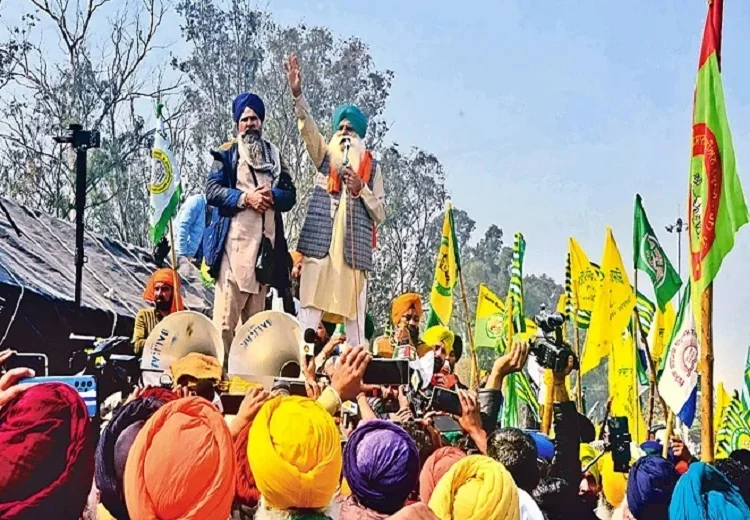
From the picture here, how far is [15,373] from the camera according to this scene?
2725mm

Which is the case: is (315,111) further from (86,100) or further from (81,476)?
(81,476)

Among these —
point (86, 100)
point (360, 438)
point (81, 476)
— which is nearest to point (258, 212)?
point (360, 438)

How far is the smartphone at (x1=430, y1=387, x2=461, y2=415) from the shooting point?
4.11 metres

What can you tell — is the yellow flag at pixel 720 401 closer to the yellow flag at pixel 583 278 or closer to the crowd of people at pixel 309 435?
the yellow flag at pixel 583 278

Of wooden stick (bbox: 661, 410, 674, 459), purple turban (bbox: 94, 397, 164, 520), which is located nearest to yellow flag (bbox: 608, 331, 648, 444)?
wooden stick (bbox: 661, 410, 674, 459)

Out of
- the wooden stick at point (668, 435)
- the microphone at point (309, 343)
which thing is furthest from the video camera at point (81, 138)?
the wooden stick at point (668, 435)

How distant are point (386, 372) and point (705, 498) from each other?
1445mm

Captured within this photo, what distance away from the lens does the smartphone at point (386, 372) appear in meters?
4.21

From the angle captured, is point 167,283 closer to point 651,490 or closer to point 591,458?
point 591,458

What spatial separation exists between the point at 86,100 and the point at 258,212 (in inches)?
640

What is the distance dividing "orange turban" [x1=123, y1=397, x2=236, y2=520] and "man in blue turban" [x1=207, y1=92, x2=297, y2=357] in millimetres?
3356

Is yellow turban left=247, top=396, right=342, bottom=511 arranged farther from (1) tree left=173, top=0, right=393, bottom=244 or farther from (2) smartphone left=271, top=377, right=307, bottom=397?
(1) tree left=173, top=0, right=393, bottom=244

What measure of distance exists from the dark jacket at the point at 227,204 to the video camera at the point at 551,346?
196cm

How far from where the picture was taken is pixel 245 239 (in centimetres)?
596
